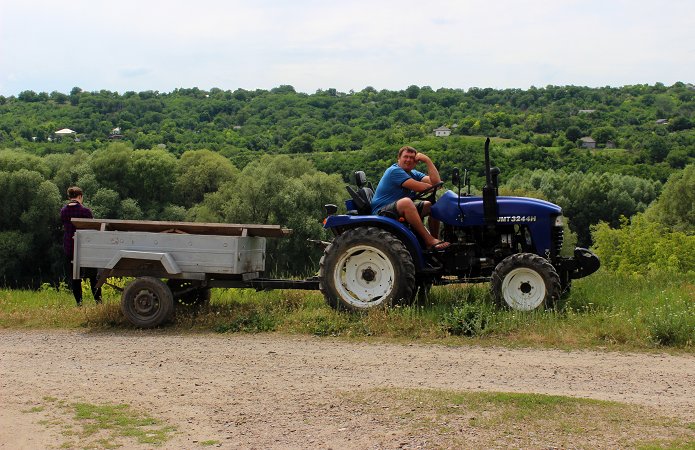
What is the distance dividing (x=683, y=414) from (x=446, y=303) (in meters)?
4.49

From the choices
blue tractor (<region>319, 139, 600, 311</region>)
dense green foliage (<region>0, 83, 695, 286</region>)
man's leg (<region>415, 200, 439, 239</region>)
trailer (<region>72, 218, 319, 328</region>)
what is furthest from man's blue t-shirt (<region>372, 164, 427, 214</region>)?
dense green foliage (<region>0, 83, 695, 286</region>)

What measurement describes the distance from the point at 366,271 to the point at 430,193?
1.43m

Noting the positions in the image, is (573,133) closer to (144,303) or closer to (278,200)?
(278,200)

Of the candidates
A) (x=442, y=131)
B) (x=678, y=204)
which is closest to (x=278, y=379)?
(x=678, y=204)

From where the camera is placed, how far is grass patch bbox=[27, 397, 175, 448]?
20.0ft

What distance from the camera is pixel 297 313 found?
10.5m

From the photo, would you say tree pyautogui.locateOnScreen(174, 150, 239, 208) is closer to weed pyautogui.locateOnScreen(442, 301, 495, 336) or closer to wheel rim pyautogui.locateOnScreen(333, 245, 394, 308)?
wheel rim pyautogui.locateOnScreen(333, 245, 394, 308)

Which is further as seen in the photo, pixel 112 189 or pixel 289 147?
pixel 289 147

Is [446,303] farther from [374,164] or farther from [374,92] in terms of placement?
[374,92]

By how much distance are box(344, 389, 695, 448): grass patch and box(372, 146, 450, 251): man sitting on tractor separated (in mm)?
3933

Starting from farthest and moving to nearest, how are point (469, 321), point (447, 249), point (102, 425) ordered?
point (447, 249) → point (469, 321) → point (102, 425)

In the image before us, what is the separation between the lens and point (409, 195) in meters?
11.1

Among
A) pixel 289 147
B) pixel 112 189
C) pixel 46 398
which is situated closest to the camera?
pixel 46 398

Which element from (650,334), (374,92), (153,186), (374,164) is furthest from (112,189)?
(374,92)
